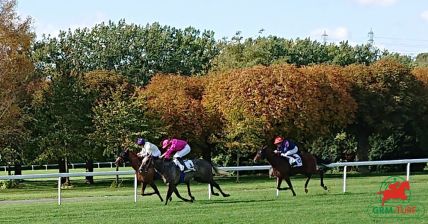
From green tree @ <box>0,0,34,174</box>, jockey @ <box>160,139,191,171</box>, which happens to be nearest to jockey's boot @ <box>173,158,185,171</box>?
jockey @ <box>160,139,191,171</box>

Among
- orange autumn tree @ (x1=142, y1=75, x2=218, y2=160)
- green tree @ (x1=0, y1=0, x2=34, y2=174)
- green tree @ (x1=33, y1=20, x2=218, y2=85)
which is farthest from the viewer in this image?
Result: green tree @ (x1=33, y1=20, x2=218, y2=85)

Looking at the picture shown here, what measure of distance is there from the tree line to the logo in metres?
27.1

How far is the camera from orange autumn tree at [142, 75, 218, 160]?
4809cm

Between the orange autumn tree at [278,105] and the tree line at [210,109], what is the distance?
72 mm

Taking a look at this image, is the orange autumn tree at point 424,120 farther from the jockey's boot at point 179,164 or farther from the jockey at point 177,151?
the jockey's boot at point 179,164

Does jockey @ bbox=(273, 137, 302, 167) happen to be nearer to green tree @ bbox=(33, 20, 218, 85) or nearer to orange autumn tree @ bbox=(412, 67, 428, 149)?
orange autumn tree @ bbox=(412, 67, 428, 149)

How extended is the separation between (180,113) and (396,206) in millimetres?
33029

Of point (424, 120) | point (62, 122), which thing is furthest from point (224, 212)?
point (424, 120)

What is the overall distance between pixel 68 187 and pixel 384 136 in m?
25.1

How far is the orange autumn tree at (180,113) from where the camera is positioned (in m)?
48.1

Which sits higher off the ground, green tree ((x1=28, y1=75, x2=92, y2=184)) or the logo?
green tree ((x1=28, y1=75, x2=92, y2=184))

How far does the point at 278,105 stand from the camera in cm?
4647

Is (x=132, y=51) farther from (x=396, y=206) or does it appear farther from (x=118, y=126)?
(x=396, y=206)

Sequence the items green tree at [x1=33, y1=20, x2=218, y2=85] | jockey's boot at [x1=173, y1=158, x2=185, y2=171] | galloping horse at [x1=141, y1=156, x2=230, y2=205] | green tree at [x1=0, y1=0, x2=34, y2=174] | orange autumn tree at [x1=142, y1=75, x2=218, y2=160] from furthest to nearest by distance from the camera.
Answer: green tree at [x1=33, y1=20, x2=218, y2=85], orange autumn tree at [x1=142, y1=75, x2=218, y2=160], green tree at [x1=0, y1=0, x2=34, y2=174], jockey's boot at [x1=173, y1=158, x2=185, y2=171], galloping horse at [x1=141, y1=156, x2=230, y2=205]
